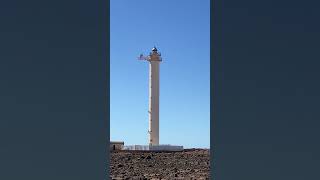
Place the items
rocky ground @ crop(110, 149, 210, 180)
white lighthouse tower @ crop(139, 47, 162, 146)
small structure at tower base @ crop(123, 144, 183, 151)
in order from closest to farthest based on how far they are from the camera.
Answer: rocky ground @ crop(110, 149, 210, 180)
small structure at tower base @ crop(123, 144, 183, 151)
white lighthouse tower @ crop(139, 47, 162, 146)

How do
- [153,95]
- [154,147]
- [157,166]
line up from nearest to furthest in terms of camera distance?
[157,166]
[154,147]
[153,95]

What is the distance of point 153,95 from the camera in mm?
32219

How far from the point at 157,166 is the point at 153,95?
9974mm

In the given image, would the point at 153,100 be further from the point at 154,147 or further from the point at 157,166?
the point at 157,166

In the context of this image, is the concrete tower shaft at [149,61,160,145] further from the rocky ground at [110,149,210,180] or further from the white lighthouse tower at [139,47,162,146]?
the rocky ground at [110,149,210,180]

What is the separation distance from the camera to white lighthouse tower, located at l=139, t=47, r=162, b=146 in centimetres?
3219

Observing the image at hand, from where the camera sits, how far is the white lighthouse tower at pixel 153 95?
32.2 metres

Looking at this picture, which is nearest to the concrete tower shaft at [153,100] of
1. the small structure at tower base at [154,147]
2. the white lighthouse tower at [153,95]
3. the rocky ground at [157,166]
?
the white lighthouse tower at [153,95]

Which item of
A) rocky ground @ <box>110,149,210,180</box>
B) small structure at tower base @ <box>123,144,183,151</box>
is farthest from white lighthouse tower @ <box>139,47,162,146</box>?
rocky ground @ <box>110,149,210,180</box>

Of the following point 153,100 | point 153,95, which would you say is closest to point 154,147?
point 153,100

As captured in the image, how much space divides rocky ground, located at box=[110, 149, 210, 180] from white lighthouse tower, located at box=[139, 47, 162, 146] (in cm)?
211

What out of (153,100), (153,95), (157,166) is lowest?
(157,166)

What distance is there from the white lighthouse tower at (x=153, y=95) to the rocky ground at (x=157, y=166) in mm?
2112
